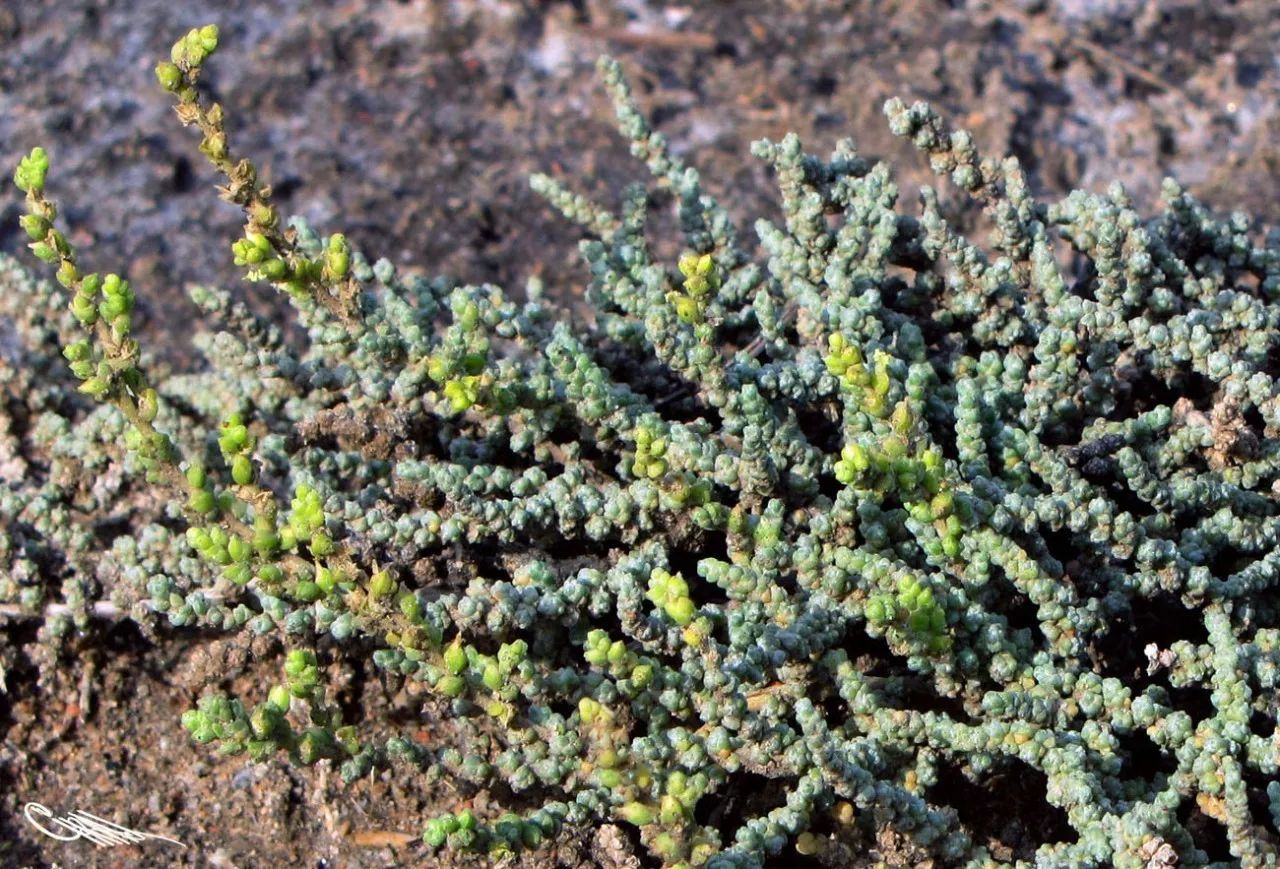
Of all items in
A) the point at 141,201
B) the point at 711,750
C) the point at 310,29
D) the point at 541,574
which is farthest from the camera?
the point at 310,29

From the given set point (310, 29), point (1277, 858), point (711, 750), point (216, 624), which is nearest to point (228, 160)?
point (216, 624)

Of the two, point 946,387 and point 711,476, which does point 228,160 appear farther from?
point 946,387

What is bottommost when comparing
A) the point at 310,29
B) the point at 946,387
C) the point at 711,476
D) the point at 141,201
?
the point at 711,476

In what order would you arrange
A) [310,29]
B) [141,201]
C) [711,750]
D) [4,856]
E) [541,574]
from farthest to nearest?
[310,29]
[141,201]
[4,856]
[541,574]
[711,750]

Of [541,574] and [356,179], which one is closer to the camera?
[541,574]

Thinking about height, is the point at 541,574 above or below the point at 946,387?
below

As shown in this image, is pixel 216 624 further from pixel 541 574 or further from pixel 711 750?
pixel 711 750
